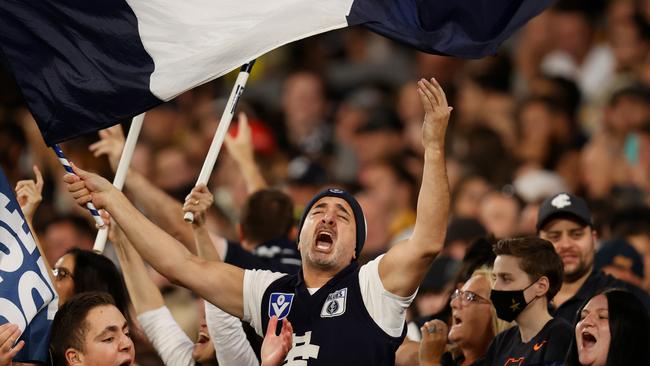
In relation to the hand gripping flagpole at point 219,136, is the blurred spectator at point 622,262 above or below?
below

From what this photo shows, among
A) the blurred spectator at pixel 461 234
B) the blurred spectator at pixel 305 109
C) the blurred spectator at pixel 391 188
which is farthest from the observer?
the blurred spectator at pixel 305 109

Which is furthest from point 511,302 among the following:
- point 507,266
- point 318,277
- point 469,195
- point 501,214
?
point 469,195

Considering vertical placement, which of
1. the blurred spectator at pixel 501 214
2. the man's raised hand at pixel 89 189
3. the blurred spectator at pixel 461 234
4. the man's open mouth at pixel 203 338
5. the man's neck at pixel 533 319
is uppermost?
the man's raised hand at pixel 89 189

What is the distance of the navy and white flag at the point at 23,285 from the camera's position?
834cm

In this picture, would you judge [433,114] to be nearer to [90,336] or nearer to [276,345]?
[276,345]

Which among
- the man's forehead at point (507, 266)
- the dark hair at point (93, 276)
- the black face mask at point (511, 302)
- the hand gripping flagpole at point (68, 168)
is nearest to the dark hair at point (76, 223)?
the dark hair at point (93, 276)

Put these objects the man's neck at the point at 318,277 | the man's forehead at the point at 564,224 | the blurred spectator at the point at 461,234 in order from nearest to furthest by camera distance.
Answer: the man's neck at the point at 318,277
the man's forehead at the point at 564,224
the blurred spectator at the point at 461,234

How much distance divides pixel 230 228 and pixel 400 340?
5.83 m

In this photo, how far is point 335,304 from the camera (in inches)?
323

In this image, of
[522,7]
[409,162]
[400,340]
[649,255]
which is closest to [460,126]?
[409,162]

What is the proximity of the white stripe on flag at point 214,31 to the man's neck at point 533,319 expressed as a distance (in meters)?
1.87

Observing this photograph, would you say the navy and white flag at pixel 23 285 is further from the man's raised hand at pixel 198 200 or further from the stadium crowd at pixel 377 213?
the man's raised hand at pixel 198 200

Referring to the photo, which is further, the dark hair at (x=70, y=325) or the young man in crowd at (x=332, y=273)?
the dark hair at (x=70, y=325)

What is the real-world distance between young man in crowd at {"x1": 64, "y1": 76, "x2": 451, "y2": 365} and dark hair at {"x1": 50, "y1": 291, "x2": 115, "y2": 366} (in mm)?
417
